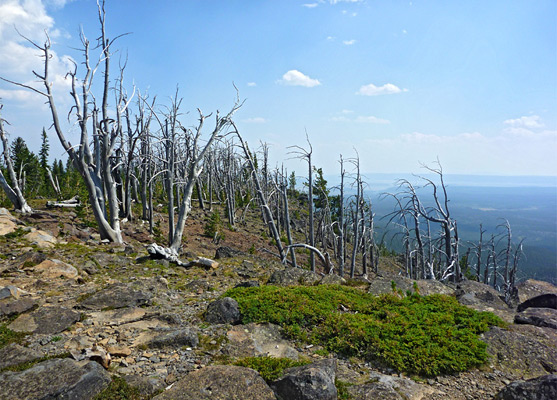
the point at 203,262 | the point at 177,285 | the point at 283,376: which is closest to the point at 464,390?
the point at 283,376

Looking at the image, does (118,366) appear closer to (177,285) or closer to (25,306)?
(25,306)

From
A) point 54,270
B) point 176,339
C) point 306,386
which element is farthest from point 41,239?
point 306,386

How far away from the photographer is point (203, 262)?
42.3ft

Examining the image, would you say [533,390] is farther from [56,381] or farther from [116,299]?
[116,299]

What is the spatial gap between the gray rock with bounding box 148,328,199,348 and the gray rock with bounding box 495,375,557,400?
502 centimetres

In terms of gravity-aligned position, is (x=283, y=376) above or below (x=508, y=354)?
above

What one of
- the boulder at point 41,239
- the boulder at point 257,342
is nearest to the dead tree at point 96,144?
the boulder at point 41,239

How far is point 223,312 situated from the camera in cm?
741

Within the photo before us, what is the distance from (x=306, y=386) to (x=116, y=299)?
5366mm

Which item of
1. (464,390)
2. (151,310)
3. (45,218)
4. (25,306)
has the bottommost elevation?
(464,390)

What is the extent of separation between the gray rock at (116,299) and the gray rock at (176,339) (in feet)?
7.32

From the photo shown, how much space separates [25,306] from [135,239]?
12.9 metres

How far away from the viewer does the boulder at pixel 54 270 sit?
9.53 metres

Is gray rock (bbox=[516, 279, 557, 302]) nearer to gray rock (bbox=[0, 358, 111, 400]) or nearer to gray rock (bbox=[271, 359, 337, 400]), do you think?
gray rock (bbox=[271, 359, 337, 400])
